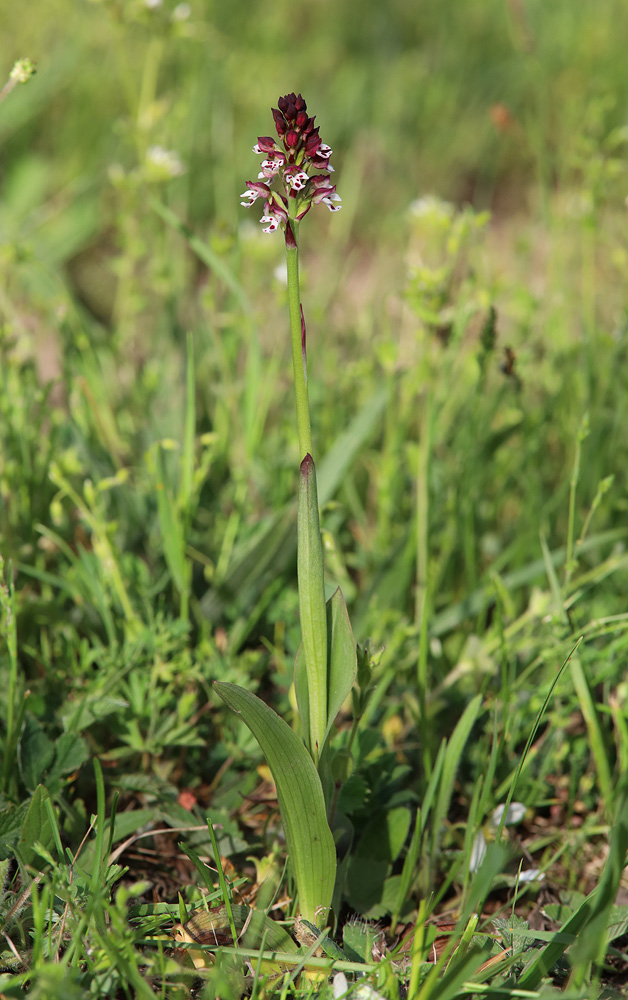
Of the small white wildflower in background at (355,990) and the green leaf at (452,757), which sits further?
the green leaf at (452,757)

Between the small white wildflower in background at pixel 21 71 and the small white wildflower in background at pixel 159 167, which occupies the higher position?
the small white wildflower in background at pixel 159 167

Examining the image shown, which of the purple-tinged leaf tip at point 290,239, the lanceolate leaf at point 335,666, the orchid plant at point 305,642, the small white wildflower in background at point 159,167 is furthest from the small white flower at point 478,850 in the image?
the small white wildflower in background at point 159,167

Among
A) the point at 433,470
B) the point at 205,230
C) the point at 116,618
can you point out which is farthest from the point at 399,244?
the point at 116,618

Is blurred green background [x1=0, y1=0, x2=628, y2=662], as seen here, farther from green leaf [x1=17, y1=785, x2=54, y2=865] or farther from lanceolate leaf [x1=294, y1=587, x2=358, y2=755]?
green leaf [x1=17, y1=785, x2=54, y2=865]

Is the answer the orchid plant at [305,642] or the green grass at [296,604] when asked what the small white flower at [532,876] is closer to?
the green grass at [296,604]

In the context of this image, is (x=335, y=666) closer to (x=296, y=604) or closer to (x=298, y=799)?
(x=298, y=799)

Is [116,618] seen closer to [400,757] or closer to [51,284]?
[400,757]

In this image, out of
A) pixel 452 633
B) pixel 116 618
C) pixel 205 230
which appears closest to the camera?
pixel 116 618
